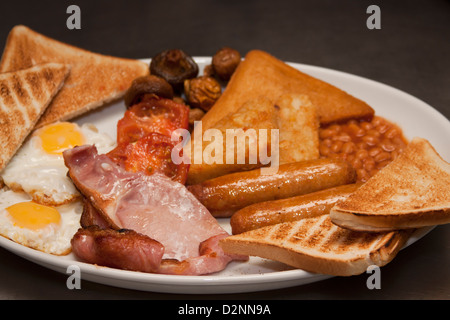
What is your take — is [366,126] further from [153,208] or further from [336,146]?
[153,208]

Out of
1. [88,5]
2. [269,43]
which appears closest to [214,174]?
[269,43]

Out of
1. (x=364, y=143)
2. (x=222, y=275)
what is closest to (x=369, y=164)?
(x=364, y=143)

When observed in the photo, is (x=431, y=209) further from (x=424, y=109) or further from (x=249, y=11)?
(x=249, y=11)

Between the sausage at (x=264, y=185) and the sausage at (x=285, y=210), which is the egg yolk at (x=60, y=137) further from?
the sausage at (x=285, y=210)

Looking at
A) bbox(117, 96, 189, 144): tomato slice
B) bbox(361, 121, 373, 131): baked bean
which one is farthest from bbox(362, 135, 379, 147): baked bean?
bbox(117, 96, 189, 144): tomato slice

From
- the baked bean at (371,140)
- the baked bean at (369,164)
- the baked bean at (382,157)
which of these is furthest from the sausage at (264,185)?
the baked bean at (371,140)

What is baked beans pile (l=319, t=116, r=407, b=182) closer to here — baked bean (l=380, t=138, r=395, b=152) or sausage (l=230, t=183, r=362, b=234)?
baked bean (l=380, t=138, r=395, b=152)

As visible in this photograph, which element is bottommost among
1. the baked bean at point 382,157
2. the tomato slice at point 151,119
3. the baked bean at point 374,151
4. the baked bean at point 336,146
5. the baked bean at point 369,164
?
the baked bean at point 369,164

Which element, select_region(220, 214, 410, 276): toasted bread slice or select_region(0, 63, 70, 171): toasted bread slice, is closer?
select_region(220, 214, 410, 276): toasted bread slice

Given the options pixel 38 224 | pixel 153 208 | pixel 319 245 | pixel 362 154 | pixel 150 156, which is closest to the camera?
pixel 319 245
